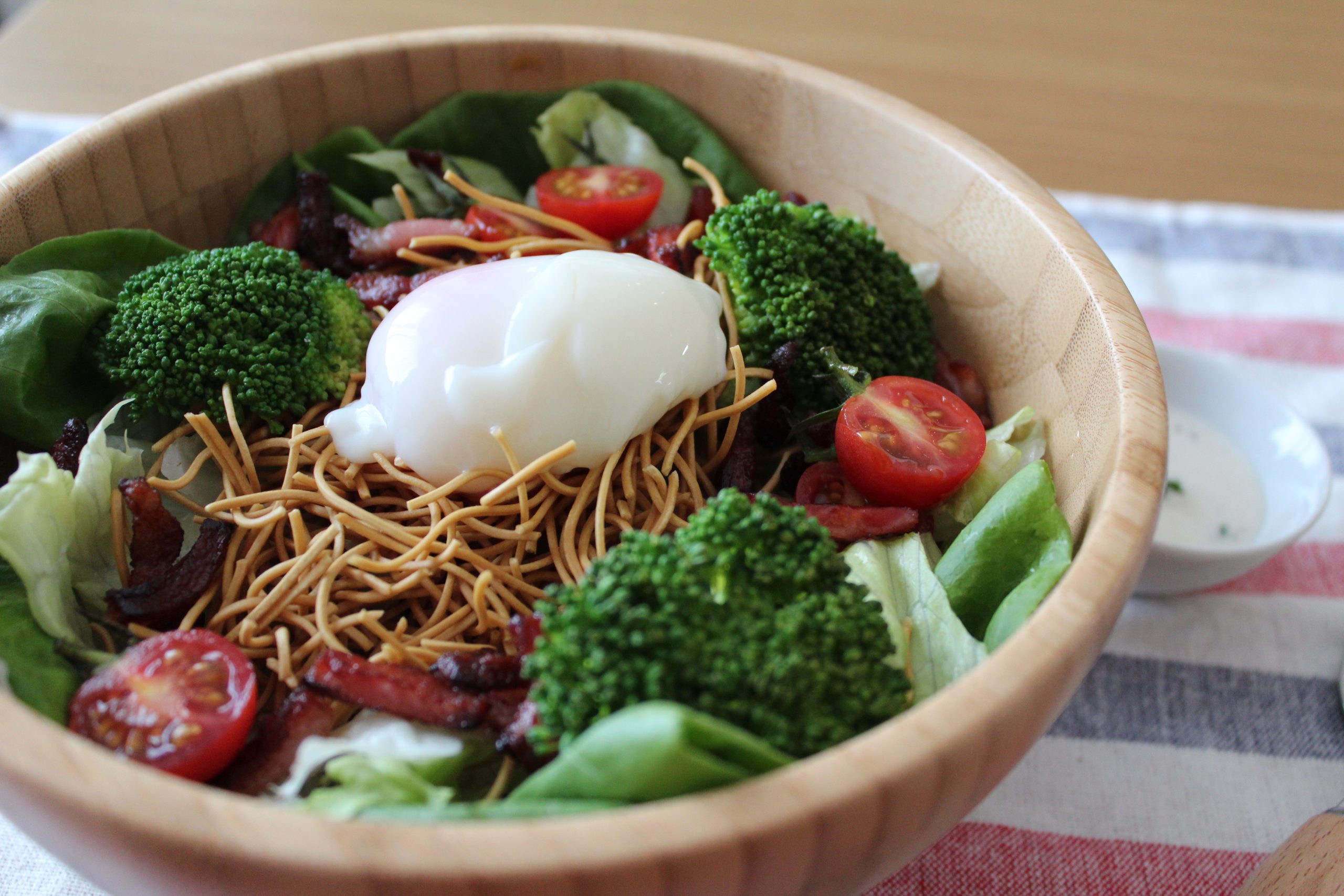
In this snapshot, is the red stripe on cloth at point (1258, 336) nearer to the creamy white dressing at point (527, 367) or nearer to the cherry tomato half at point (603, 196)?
the cherry tomato half at point (603, 196)

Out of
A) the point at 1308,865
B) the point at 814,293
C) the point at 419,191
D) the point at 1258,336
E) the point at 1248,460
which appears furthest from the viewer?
the point at 1258,336

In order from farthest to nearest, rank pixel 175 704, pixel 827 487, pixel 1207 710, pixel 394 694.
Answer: pixel 1207 710 → pixel 827 487 → pixel 394 694 → pixel 175 704

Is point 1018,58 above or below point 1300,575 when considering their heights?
above

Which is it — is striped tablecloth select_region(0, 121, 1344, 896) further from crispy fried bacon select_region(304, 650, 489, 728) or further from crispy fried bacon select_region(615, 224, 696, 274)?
crispy fried bacon select_region(615, 224, 696, 274)

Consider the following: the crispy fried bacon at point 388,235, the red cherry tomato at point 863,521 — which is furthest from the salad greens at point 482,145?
the red cherry tomato at point 863,521

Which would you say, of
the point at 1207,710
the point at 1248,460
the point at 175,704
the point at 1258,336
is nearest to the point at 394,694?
the point at 175,704

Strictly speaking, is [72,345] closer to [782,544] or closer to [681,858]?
[782,544]

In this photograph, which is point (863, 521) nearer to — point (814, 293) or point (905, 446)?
point (905, 446)

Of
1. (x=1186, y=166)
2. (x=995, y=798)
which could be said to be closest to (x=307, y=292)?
(x=995, y=798)
